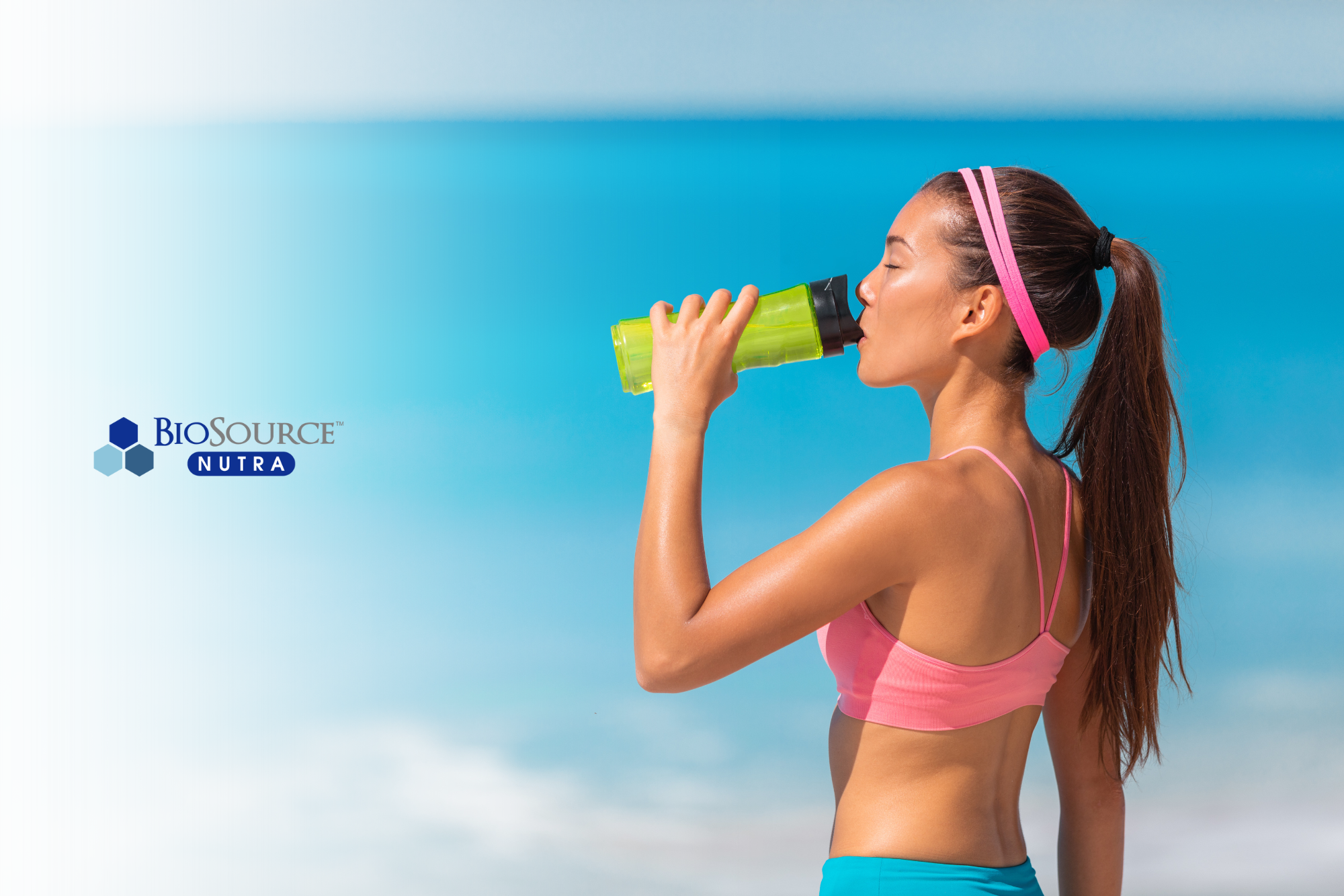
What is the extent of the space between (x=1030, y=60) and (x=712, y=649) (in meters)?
1.91

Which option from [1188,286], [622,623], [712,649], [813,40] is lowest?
[712,649]

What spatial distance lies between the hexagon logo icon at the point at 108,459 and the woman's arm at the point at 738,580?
74.0 inches

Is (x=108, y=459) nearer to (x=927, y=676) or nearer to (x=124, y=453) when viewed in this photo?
(x=124, y=453)

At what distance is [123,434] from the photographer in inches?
93.0

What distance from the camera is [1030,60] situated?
7.59 ft

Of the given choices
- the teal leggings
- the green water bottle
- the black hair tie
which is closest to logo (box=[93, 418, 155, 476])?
the green water bottle

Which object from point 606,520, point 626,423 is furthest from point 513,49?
point 606,520

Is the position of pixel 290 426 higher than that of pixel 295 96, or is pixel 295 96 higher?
pixel 295 96

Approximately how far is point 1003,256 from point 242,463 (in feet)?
6.42

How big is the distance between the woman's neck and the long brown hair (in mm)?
26

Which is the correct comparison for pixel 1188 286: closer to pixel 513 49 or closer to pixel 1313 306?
pixel 1313 306

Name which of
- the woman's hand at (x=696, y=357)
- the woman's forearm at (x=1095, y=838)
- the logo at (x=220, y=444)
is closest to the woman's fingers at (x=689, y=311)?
the woman's hand at (x=696, y=357)

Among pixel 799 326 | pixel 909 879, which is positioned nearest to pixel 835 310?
pixel 799 326

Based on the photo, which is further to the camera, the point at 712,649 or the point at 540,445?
the point at 540,445
